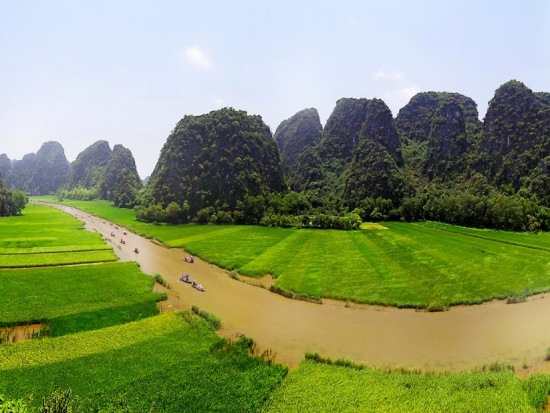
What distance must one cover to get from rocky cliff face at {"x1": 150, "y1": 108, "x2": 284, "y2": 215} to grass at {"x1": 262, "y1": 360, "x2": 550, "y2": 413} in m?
87.0

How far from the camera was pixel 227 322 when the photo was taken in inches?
1267

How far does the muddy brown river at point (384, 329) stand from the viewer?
26062mm

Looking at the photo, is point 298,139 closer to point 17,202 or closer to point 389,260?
point 17,202

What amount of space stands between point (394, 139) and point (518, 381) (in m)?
134

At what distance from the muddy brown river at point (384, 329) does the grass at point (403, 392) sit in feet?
8.78

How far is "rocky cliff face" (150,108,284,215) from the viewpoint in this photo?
110m

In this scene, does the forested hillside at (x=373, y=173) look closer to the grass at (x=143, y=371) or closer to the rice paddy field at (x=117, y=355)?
the rice paddy field at (x=117, y=355)

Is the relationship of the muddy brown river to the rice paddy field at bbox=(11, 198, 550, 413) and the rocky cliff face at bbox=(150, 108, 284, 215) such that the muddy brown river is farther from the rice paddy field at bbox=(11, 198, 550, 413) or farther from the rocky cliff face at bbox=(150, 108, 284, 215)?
the rocky cliff face at bbox=(150, 108, 284, 215)

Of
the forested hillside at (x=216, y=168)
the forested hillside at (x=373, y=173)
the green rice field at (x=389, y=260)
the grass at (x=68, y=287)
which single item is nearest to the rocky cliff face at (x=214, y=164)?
the forested hillside at (x=216, y=168)

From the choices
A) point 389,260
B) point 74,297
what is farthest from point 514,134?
point 74,297

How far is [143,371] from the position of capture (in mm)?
21828

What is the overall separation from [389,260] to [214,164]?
74.7 meters

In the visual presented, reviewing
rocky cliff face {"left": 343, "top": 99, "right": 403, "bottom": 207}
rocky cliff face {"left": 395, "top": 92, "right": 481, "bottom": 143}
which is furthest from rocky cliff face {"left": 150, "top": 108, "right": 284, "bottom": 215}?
rocky cliff face {"left": 395, "top": 92, "right": 481, "bottom": 143}

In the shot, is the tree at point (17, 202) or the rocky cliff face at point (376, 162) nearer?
the tree at point (17, 202)
